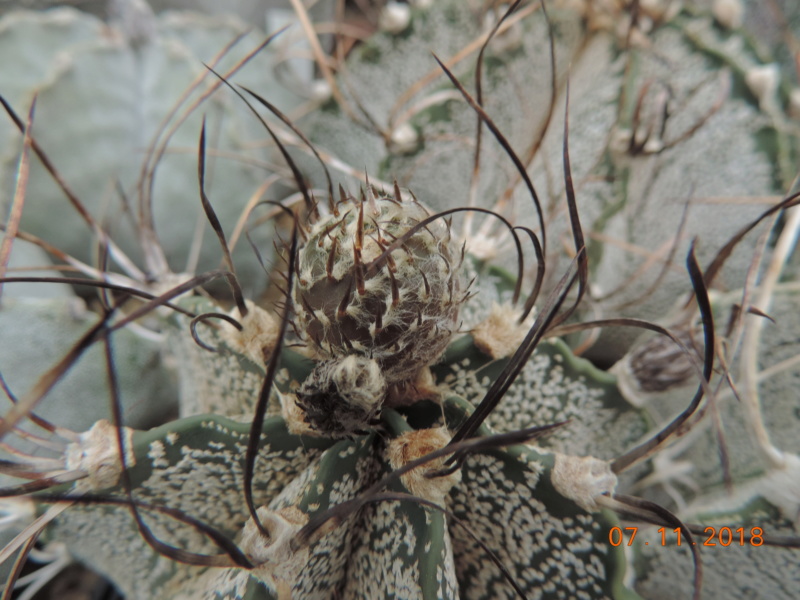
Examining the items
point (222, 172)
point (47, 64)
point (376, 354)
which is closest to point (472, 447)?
point (376, 354)

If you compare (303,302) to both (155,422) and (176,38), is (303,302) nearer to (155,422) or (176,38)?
(155,422)

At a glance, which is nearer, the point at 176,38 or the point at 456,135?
the point at 456,135

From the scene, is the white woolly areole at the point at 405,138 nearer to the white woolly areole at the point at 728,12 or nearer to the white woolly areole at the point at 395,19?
the white woolly areole at the point at 395,19

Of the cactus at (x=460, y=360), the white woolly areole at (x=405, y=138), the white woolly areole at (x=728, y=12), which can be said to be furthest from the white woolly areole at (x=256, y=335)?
the white woolly areole at (x=728, y=12)

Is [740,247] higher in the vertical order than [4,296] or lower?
lower

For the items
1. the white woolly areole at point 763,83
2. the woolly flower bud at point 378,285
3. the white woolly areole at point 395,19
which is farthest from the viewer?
the white woolly areole at point 395,19
